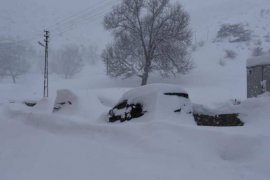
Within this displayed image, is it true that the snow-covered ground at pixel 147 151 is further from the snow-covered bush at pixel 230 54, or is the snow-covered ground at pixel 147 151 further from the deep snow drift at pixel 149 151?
the snow-covered bush at pixel 230 54

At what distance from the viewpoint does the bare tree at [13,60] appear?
208 ft

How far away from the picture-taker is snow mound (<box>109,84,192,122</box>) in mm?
8922

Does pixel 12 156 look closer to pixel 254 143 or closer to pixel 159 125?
pixel 159 125

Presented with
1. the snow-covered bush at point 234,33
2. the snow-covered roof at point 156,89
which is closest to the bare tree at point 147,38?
the snow-covered bush at point 234,33

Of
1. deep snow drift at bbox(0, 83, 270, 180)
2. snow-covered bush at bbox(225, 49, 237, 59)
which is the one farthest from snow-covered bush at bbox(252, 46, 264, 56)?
deep snow drift at bbox(0, 83, 270, 180)

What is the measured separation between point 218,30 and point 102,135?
2160 inches

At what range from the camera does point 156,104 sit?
904cm

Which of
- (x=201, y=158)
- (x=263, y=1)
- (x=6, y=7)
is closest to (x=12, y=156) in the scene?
(x=201, y=158)

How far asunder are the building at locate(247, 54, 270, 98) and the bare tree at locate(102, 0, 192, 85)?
18582 millimetres

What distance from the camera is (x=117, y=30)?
3772 cm

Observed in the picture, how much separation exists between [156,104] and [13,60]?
6112cm

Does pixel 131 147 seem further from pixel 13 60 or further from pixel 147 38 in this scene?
pixel 13 60

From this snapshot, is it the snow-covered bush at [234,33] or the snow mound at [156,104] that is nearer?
the snow mound at [156,104]

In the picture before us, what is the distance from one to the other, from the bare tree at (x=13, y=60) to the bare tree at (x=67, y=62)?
5584mm
